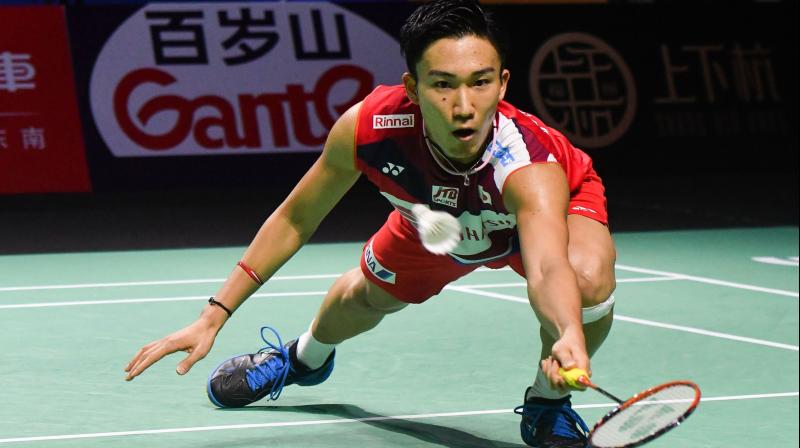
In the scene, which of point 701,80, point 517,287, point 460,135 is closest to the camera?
point 460,135

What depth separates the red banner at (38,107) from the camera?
31.0 feet

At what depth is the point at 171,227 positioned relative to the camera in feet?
31.0

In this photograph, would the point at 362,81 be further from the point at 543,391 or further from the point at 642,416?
the point at 642,416

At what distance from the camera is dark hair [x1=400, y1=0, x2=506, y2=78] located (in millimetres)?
3684

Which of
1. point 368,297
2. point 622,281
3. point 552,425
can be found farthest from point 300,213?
point 622,281

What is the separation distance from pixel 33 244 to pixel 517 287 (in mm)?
3180

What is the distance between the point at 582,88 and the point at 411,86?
23.6 feet

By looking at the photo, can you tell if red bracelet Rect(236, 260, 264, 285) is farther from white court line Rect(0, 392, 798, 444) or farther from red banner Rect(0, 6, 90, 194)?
red banner Rect(0, 6, 90, 194)

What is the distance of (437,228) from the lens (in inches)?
165

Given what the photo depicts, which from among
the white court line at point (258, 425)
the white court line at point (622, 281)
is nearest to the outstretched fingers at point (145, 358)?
the white court line at point (258, 425)

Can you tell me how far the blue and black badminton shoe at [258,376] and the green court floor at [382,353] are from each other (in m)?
0.06

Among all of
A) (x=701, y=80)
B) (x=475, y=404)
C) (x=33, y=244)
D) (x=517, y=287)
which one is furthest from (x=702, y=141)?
(x=475, y=404)

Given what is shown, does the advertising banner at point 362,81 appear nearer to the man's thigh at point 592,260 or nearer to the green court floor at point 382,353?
the green court floor at point 382,353

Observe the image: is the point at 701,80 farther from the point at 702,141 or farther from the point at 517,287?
the point at 517,287
